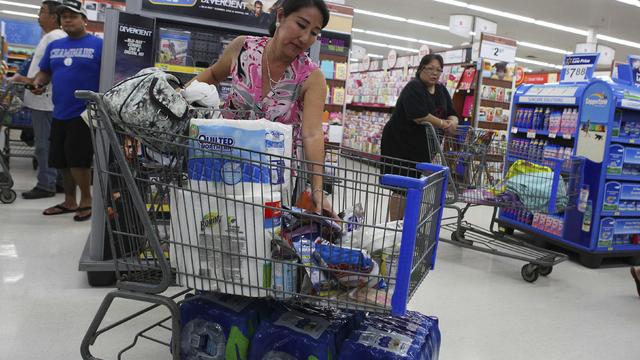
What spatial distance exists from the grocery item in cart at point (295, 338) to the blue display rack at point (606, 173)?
11.5 ft

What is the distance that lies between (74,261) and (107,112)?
2208 mm

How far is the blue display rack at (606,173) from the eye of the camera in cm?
427

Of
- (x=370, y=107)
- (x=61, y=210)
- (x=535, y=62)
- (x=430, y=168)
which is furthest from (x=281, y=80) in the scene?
(x=535, y=62)

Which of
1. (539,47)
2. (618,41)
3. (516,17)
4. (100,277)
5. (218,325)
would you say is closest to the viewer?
(218,325)

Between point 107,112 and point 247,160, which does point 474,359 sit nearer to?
point 247,160

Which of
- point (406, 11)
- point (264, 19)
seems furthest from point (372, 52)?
point (264, 19)

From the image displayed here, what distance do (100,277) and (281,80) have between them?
1.79m

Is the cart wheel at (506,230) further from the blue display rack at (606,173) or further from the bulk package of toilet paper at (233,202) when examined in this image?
the bulk package of toilet paper at (233,202)

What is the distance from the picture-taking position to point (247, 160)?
55.9 inches

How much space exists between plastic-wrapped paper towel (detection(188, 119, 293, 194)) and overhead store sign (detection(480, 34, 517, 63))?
8301 millimetres

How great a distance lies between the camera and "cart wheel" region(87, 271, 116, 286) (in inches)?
113

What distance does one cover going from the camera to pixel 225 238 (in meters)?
1.51

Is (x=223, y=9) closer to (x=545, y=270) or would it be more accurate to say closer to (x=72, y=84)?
(x=72, y=84)

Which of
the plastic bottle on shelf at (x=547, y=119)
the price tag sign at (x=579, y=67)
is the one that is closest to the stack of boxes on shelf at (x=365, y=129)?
the plastic bottle on shelf at (x=547, y=119)
